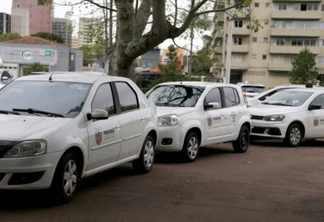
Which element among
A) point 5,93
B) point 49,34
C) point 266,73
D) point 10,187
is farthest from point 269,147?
point 49,34

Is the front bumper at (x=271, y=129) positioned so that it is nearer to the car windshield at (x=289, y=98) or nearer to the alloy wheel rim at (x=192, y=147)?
the car windshield at (x=289, y=98)

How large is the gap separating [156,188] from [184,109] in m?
2.98

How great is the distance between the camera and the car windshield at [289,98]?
14500 millimetres

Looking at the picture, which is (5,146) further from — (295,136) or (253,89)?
(253,89)

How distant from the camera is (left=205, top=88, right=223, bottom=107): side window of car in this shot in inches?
430

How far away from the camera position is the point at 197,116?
10328 millimetres

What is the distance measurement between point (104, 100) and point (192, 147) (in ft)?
10.9

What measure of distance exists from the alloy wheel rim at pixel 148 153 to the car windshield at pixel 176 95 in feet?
6.36

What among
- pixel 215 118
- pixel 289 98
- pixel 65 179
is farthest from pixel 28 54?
pixel 65 179

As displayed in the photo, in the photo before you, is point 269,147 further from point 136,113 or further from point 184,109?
point 136,113

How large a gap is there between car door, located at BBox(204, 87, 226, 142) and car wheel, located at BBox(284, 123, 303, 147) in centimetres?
320

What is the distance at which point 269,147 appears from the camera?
13.8m

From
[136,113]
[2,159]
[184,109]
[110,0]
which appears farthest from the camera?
[110,0]

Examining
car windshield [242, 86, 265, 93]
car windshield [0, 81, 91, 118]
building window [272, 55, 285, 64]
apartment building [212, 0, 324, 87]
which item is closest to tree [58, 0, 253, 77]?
car windshield [0, 81, 91, 118]
